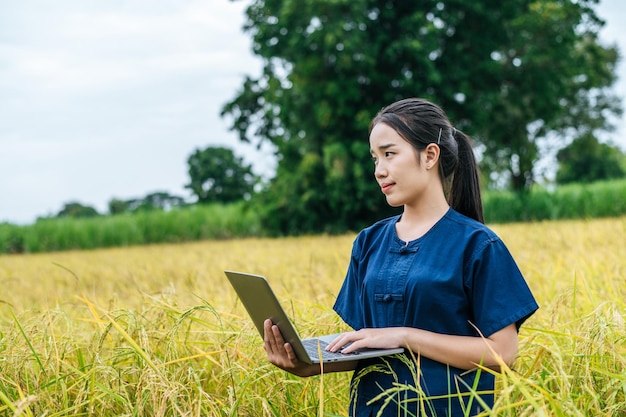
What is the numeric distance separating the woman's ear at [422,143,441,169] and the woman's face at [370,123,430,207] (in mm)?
20

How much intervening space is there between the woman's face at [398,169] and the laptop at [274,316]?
0.45 metres

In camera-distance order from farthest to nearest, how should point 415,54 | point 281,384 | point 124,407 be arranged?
point 415,54, point 281,384, point 124,407

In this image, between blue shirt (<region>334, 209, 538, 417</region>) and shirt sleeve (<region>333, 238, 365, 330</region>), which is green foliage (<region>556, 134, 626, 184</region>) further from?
blue shirt (<region>334, 209, 538, 417</region>)

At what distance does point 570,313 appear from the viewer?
373cm

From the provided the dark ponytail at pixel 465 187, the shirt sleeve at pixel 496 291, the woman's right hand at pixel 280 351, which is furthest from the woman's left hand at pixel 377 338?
the dark ponytail at pixel 465 187

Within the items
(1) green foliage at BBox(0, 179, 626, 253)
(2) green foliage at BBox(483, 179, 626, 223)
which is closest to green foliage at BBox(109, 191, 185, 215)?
(1) green foliage at BBox(0, 179, 626, 253)

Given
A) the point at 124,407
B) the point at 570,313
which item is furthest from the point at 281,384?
the point at 570,313

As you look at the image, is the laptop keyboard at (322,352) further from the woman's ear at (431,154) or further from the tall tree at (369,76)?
the tall tree at (369,76)

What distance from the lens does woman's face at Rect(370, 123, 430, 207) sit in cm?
200

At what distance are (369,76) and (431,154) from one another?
14.2 metres

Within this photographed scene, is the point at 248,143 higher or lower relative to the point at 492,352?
higher

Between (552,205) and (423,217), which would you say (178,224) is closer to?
(552,205)

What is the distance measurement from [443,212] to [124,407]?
53.6 inches

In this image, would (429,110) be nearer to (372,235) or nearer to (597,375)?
(372,235)
